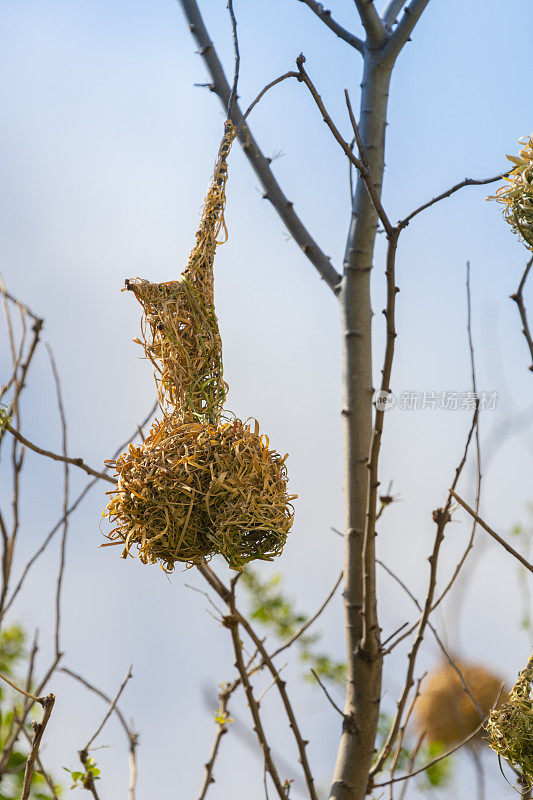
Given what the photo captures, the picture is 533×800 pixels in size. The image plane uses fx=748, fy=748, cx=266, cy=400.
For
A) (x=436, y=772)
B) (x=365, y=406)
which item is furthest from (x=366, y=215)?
(x=436, y=772)

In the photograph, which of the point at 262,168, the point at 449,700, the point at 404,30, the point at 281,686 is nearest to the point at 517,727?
the point at 281,686

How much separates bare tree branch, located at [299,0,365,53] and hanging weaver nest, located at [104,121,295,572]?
1.99 feet

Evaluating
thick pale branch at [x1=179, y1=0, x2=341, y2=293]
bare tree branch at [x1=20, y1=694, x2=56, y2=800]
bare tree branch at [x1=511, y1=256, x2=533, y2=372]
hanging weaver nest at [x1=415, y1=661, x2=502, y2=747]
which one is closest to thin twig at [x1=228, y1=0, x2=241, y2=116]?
thick pale branch at [x1=179, y1=0, x2=341, y2=293]

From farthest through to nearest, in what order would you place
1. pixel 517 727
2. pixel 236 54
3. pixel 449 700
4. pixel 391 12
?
1. pixel 449 700
2. pixel 391 12
3. pixel 236 54
4. pixel 517 727

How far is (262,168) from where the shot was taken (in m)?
1.55

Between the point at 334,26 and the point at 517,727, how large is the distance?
1334 millimetres

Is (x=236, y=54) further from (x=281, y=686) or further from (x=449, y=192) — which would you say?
(x=281, y=686)

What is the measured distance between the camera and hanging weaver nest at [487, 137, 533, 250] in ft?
3.09

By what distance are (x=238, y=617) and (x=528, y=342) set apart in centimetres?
61

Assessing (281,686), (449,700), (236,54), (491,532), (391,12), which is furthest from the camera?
(449,700)

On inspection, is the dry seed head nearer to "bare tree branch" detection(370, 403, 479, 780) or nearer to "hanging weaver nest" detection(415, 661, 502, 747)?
"bare tree branch" detection(370, 403, 479, 780)

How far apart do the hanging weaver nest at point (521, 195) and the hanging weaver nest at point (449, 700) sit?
1276mm

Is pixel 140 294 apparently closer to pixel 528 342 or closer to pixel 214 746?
pixel 528 342

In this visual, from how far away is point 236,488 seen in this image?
0.94 metres
